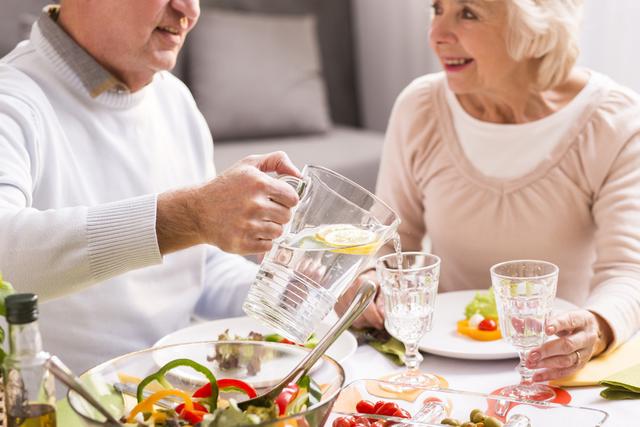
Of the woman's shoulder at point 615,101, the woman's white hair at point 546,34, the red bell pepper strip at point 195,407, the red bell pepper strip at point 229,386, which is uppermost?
the woman's white hair at point 546,34

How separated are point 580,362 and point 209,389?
0.63 metres

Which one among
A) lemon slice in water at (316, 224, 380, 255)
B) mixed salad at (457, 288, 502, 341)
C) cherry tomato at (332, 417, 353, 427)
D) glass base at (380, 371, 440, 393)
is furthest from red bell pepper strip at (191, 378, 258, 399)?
mixed salad at (457, 288, 502, 341)

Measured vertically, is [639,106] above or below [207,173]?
above

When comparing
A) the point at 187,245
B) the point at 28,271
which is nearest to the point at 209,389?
the point at 187,245

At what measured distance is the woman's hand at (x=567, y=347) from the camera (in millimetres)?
1366

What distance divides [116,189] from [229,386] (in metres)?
0.74

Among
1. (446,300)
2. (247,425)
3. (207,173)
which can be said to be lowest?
(446,300)

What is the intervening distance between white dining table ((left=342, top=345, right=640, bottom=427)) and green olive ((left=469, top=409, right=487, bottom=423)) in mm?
218

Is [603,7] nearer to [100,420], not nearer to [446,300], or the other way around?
[446,300]

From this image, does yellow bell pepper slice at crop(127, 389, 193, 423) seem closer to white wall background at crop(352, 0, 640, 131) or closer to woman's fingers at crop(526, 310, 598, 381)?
woman's fingers at crop(526, 310, 598, 381)

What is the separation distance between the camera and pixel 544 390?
1.34 metres

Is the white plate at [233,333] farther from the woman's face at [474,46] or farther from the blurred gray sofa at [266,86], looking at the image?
the blurred gray sofa at [266,86]

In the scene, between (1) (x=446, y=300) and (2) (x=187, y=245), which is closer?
(2) (x=187, y=245)

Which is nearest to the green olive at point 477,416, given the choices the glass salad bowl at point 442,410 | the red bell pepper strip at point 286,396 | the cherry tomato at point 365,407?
the glass salad bowl at point 442,410
